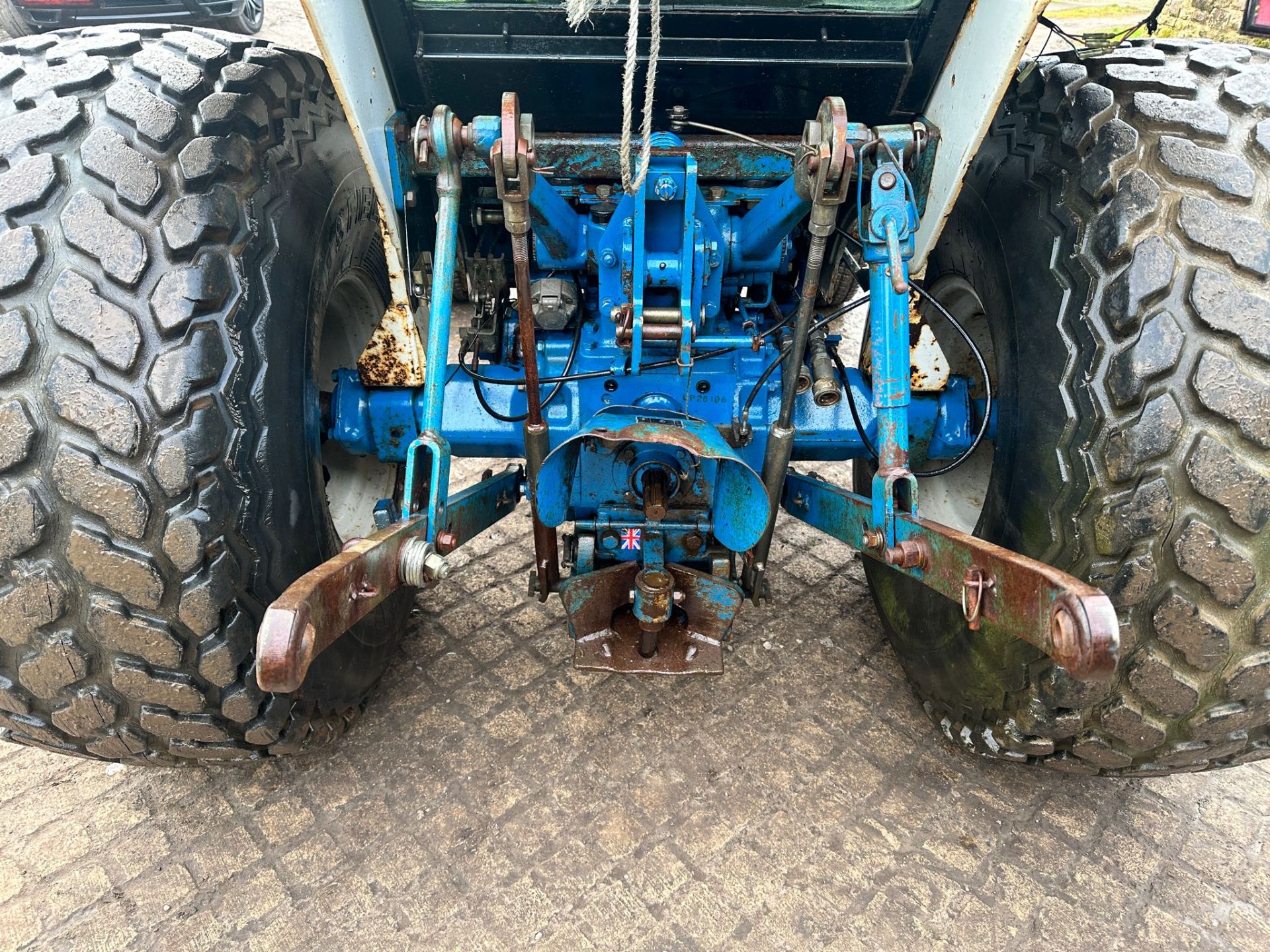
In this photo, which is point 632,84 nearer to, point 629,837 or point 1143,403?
point 1143,403

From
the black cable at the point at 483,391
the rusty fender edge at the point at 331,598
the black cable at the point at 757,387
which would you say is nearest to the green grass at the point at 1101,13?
the black cable at the point at 757,387

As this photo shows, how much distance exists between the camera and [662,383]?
206 centimetres

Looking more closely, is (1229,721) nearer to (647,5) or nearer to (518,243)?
(518,243)

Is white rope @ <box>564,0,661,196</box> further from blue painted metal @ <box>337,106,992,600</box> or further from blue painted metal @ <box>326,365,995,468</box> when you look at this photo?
blue painted metal @ <box>326,365,995,468</box>

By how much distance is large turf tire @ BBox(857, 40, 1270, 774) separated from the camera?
55.4 inches

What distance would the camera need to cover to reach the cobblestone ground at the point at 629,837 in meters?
1.74

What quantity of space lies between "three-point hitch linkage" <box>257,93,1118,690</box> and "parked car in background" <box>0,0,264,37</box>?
4575mm

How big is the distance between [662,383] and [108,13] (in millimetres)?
5894

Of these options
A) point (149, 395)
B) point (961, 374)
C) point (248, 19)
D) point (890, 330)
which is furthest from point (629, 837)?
point (248, 19)

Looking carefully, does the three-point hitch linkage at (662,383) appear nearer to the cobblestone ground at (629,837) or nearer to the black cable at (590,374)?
the black cable at (590,374)

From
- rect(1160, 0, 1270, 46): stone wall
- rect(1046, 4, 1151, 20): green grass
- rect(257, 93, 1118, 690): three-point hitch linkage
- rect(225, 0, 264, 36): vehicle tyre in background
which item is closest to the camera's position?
rect(257, 93, 1118, 690): three-point hitch linkage

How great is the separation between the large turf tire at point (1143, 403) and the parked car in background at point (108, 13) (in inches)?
219

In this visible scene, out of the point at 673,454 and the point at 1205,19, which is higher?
the point at 1205,19

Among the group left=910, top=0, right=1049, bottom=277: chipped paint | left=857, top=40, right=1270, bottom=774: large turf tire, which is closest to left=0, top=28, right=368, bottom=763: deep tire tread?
left=910, top=0, right=1049, bottom=277: chipped paint
